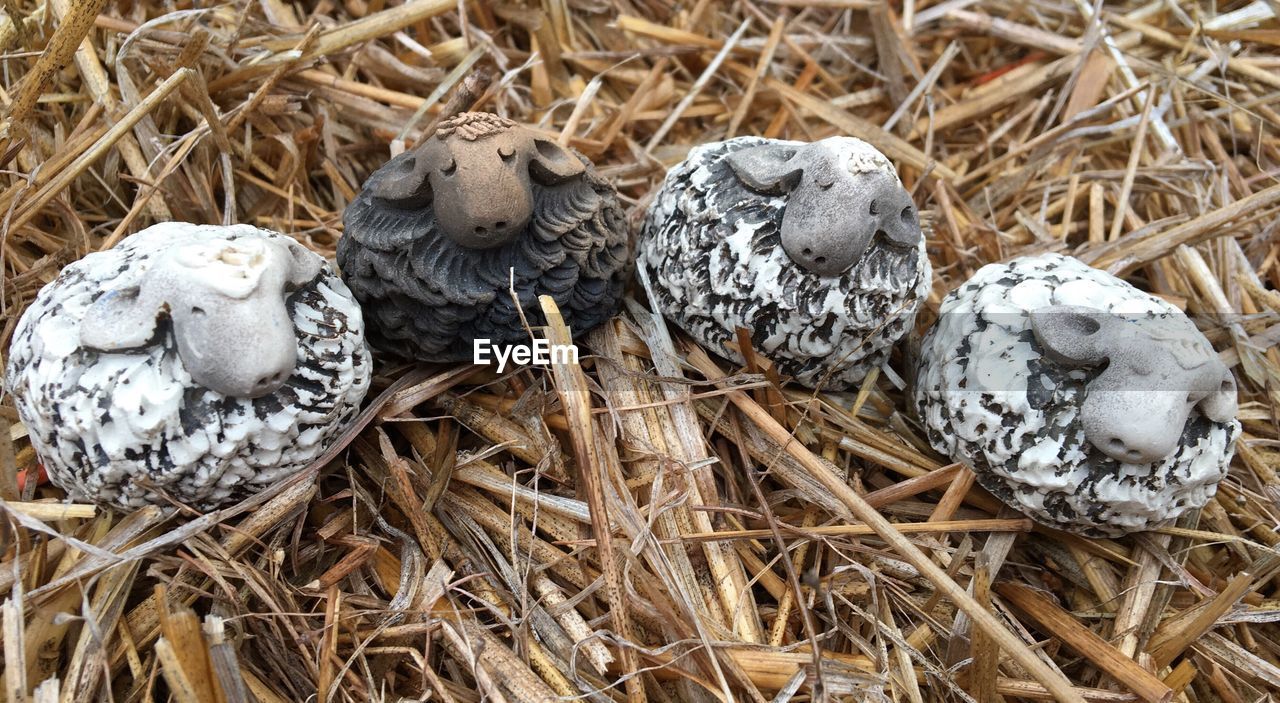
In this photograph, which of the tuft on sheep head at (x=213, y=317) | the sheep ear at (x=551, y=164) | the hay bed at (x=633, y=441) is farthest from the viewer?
the sheep ear at (x=551, y=164)

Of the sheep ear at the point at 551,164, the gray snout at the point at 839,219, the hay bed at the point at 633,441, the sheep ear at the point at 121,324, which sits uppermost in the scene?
the sheep ear at the point at 551,164

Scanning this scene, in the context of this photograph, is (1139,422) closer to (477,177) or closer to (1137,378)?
(1137,378)

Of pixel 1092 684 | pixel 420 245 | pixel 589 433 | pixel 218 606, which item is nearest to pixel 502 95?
pixel 420 245

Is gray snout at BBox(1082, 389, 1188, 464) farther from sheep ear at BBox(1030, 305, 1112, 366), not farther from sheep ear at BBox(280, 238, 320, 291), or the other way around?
sheep ear at BBox(280, 238, 320, 291)

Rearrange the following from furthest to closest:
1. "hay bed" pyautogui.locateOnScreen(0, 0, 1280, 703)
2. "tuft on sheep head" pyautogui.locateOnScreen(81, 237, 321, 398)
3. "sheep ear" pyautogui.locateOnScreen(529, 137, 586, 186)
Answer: "sheep ear" pyautogui.locateOnScreen(529, 137, 586, 186)
"hay bed" pyautogui.locateOnScreen(0, 0, 1280, 703)
"tuft on sheep head" pyautogui.locateOnScreen(81, 237, 321, 398)

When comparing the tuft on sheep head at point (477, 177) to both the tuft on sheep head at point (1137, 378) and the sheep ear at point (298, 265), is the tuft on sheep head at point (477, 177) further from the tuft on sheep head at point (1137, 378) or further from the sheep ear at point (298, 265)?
the tuft on sheep head at point (1137, 378)

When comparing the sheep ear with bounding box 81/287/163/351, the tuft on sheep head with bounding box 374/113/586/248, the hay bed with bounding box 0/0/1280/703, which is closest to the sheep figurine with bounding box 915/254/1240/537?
the hay bed with bounding box 0/0/1280/703

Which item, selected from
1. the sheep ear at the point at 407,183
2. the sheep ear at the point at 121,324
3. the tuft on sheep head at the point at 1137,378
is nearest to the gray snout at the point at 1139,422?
the tuft on sheep head at the point at 1137,378
